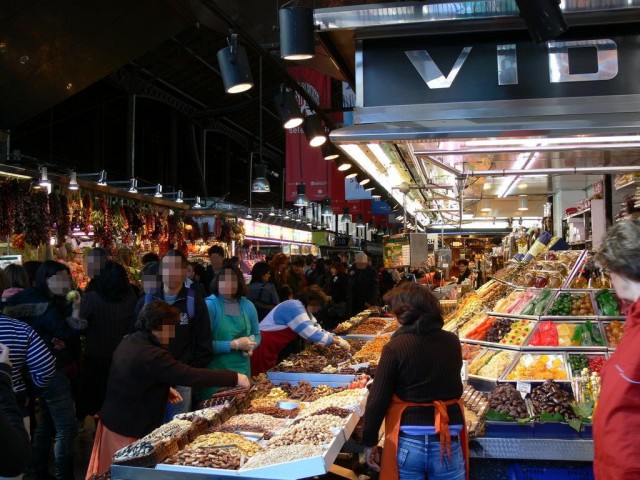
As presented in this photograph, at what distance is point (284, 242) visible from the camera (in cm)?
2023

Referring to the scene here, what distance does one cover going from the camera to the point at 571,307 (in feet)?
17.7

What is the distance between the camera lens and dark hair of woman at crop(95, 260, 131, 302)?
5359 millimetres

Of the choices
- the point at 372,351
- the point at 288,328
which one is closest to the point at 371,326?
the point at 372,351

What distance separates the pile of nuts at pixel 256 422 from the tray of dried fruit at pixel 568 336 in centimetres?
212

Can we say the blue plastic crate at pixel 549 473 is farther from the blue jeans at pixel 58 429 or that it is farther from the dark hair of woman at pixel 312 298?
the blue jeans at pixel 58 429

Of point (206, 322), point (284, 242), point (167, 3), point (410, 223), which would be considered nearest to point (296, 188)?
point (410, 223)

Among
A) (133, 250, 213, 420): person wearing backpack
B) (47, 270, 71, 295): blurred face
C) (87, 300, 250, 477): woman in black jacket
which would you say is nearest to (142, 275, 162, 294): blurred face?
(133, 250, 213, 420): person wearing backpack

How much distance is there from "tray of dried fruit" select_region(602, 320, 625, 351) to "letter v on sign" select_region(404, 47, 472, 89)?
3.13 metres

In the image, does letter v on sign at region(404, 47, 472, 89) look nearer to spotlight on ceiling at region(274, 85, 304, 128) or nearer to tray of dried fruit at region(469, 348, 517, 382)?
tray of dried fruit at region(469, 348, 517, 382)

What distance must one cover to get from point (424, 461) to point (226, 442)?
1168mm

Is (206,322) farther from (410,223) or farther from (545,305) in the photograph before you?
(410,223)

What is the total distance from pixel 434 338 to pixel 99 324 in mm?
3184

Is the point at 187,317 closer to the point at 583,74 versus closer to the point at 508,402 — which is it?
the point at 508,402

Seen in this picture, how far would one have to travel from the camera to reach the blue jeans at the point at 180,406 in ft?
15.8
